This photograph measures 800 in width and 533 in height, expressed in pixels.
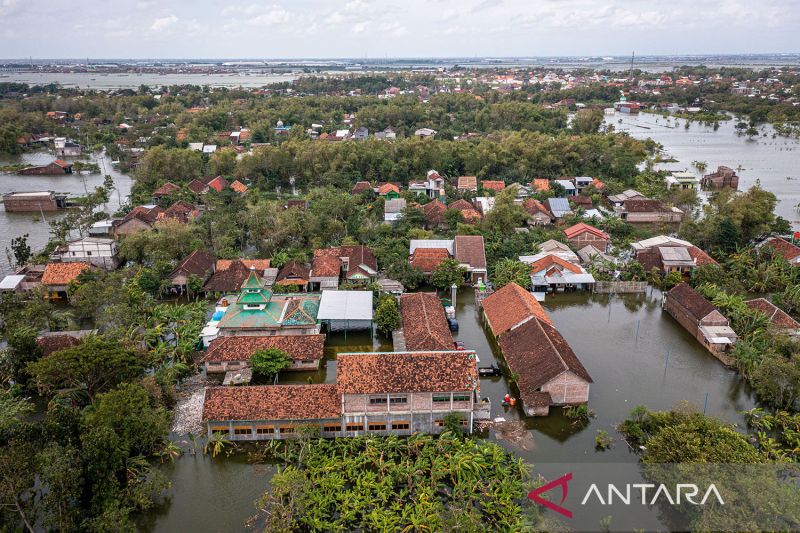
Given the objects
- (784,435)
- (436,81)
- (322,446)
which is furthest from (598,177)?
(436,81)

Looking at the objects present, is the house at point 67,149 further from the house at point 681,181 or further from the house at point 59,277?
the house at point 681,181

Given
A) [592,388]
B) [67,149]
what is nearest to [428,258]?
[592,388]

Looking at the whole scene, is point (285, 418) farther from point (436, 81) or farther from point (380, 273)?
point (436, 81)

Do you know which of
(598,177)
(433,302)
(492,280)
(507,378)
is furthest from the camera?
(598,177)

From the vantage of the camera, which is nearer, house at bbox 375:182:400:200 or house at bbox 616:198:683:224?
house at bbox 616:198:683:224

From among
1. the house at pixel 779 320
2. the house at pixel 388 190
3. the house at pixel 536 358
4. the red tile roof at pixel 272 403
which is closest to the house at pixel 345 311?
the house at pixel 536 358

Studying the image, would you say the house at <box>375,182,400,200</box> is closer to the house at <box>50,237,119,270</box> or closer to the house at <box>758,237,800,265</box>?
the house at <box>50,237,119,270</box>

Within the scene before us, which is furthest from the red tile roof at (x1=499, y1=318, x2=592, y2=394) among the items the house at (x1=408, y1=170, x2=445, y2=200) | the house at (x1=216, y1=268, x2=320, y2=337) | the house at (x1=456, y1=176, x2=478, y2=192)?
the house at (x1=456, y1=176, x2=478, y2=192)
